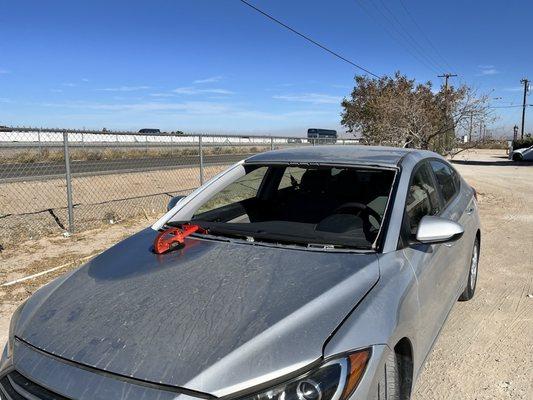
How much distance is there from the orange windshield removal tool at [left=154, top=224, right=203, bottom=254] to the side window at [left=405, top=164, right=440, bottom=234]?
4.43 feet

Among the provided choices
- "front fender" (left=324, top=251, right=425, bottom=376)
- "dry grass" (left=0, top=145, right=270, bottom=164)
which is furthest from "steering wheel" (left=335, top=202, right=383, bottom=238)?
"dry grass" (left=0, top=145, right=270, bottom=164)

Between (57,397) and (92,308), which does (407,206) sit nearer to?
(92,308)

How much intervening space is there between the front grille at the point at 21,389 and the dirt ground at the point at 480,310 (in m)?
2.23

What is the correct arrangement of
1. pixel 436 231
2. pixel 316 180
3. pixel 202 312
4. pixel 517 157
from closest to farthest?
pixel 202 312
pixel 436 231
pixel 316 180
pixel 517 157

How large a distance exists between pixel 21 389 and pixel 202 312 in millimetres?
735

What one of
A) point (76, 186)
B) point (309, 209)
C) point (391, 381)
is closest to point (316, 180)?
point (309, 209)

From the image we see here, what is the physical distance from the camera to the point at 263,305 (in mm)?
2033

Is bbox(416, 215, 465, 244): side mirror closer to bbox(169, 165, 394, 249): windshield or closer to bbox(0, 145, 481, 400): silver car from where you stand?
bbox(0, 145, 481, 400): silver car

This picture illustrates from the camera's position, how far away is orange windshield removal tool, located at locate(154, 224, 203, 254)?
9.03 ft

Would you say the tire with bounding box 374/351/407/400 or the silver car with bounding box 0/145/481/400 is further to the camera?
the tire with bounding box 374/351/407/400

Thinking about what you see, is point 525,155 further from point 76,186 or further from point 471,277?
point 471,277

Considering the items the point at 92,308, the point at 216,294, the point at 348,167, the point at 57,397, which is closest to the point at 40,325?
the point at 92,308

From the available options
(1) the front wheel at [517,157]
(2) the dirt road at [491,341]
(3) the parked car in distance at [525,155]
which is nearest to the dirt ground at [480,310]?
(2) the dirt road at [491,341]

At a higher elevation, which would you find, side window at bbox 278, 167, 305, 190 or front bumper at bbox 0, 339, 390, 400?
side window at bbox 278, 167, 305, 190
